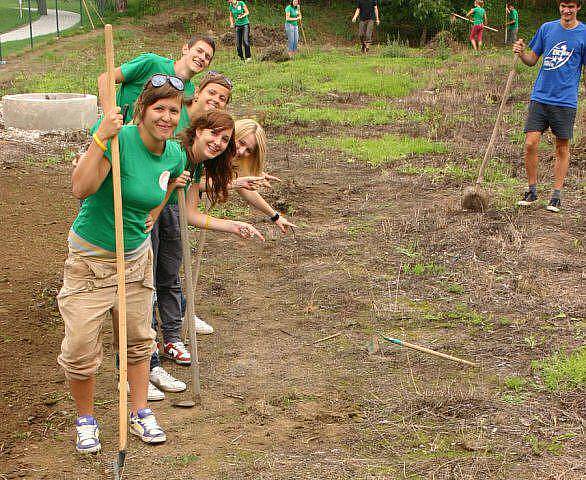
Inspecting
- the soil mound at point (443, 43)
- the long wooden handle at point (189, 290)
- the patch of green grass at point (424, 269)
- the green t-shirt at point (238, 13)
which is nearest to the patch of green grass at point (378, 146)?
the patch of green grass at point (424, 269)

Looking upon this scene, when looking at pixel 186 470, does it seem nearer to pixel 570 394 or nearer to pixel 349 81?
pixel 570 394

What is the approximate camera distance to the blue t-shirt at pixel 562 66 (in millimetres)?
7613

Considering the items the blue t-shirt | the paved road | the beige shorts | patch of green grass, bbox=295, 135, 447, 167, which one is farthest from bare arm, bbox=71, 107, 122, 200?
the paved road

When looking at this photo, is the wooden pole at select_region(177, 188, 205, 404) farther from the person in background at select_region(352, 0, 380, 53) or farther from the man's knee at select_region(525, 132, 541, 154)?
the person in background at select_region(352, 0, 380, 53)

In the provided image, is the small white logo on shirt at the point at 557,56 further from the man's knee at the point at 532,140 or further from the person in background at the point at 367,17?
the person in background at the point at 367,17

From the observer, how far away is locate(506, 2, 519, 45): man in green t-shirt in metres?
23.1

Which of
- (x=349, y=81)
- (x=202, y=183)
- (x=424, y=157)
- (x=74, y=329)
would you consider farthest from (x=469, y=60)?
(x=74, y=329)

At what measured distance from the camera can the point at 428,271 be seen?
654cm

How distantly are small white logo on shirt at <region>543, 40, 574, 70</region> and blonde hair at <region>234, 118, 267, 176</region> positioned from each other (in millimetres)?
3995

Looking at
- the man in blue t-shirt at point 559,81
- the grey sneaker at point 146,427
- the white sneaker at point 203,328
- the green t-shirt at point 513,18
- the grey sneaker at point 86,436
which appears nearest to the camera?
the grey sneaker at point 86,436

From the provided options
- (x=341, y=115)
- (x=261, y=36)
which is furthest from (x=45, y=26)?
(x=341, y=115)

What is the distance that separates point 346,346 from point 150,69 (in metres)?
2.11

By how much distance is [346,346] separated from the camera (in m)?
5.38

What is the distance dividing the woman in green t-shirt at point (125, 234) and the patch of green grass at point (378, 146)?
673 centimetres
